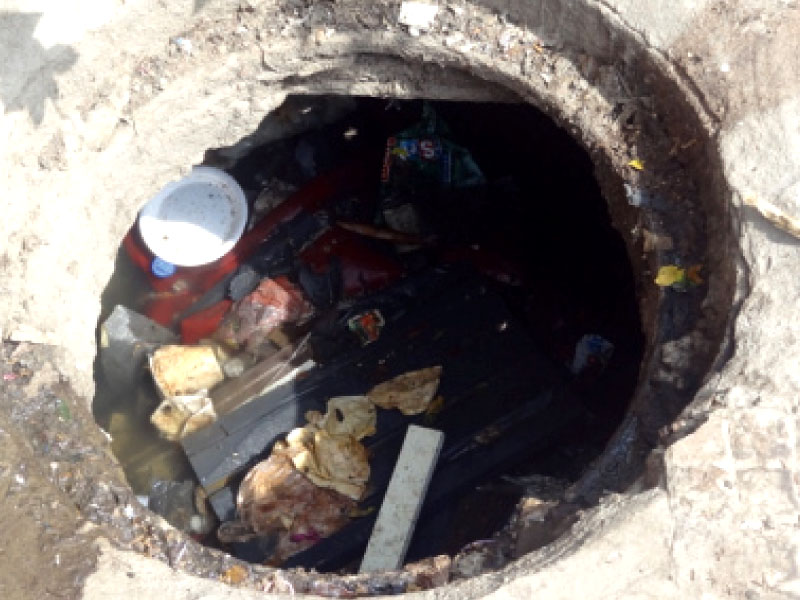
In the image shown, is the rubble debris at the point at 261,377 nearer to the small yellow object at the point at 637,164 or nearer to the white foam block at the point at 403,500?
the white foam block at the point at 403,500

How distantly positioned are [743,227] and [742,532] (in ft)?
2.70

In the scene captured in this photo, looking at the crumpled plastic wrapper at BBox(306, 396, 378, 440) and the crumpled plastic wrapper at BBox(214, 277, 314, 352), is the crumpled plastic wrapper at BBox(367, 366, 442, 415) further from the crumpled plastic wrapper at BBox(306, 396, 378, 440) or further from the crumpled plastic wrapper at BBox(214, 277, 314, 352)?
the crumpled plastic wrapper at BBox(214, 277, 314, 352)

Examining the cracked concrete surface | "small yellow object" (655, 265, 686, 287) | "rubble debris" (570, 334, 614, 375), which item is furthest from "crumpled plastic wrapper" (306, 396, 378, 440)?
"small yellow object" (655, 265, 686, 287)

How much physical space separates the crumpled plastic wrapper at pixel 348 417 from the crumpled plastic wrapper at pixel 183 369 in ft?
1.82

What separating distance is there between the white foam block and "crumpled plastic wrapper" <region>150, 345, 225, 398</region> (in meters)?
1.03

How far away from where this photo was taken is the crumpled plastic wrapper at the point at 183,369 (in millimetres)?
3895

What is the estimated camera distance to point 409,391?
12.5 ft

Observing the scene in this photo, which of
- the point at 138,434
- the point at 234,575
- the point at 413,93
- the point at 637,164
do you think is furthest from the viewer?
the point at 138,434

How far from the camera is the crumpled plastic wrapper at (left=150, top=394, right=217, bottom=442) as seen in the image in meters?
3.86

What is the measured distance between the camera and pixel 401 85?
318 cm

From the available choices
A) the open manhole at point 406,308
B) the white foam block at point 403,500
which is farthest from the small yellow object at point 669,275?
the white foam block at point 403,500

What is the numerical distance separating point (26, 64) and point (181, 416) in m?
1.79

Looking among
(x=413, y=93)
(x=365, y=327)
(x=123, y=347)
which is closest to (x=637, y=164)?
(x=413, y=93)

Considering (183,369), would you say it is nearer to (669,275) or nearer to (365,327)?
(365,327)
